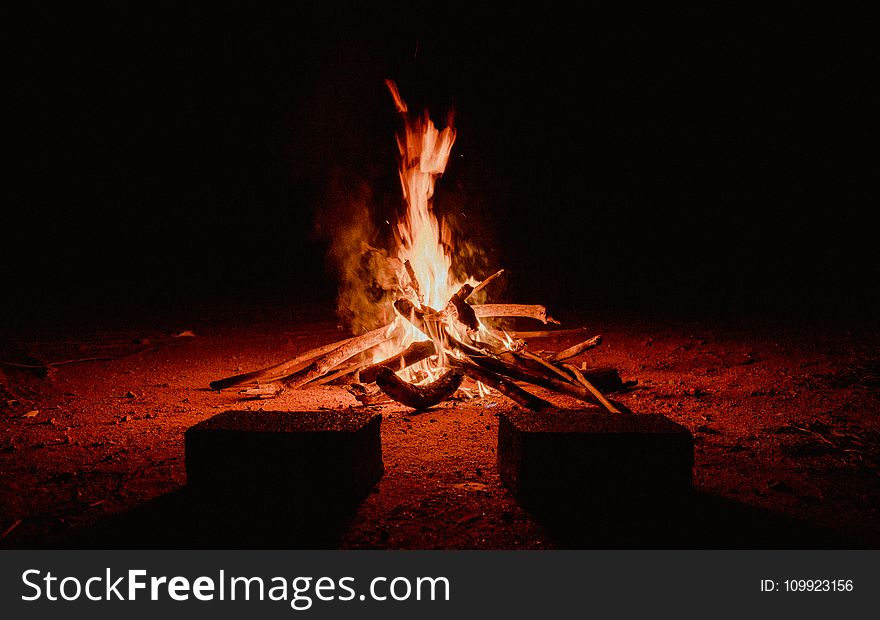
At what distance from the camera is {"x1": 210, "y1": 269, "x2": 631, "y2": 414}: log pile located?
5.38 meters

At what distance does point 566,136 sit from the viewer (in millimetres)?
21672

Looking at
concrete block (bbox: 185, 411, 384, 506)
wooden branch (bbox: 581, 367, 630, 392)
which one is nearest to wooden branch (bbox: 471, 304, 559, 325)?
wooden branch (bbox: 581, 367, 630, 392)

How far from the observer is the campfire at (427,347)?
18.2ft

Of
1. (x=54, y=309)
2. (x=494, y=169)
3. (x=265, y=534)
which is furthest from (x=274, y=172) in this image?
(x=265, y=534)

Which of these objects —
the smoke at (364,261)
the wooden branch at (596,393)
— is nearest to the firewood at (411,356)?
the smoke at (364,261)

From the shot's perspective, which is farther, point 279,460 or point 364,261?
point 364,261

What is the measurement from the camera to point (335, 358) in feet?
20.8

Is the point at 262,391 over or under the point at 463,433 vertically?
over

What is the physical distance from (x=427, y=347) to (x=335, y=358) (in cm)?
99

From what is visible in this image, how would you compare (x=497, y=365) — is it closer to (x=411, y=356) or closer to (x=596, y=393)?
(x=411, y=356)

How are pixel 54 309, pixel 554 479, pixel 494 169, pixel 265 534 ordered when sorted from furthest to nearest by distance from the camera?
1. pixel 494 169
2. pixel 54 309
3. pixel 554 479
4. pixel 265 534

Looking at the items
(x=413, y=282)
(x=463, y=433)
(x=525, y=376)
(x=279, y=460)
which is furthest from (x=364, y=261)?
(x=279, y=460)
